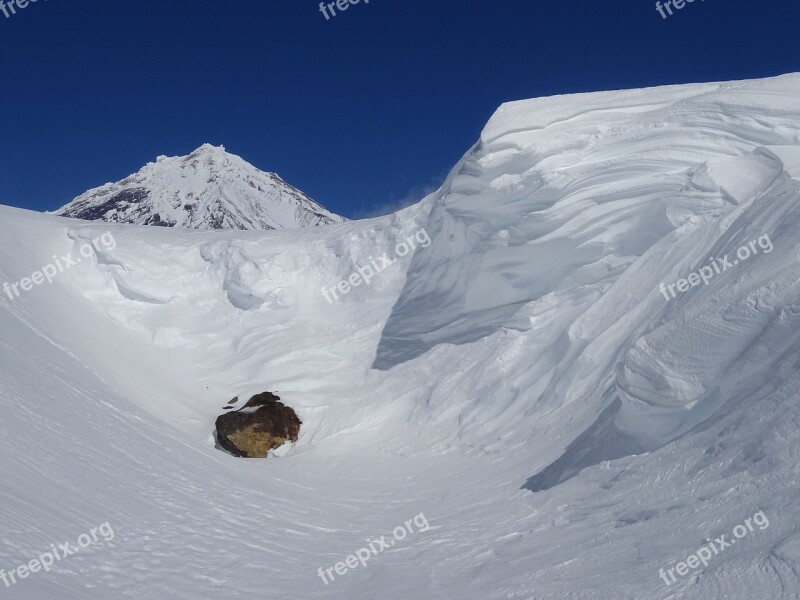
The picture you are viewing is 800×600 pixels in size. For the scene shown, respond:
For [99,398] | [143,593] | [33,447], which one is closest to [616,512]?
[143,593]

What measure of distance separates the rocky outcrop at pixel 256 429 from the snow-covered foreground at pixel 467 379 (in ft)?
1.28

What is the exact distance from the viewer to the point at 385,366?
698 inches

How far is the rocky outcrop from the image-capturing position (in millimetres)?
15227

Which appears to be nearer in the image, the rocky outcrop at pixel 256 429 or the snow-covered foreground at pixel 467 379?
the snow-covered foreground at pixel 467 379

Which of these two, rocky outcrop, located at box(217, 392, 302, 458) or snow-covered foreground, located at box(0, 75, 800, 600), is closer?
snow-covered foreground, located at box(0, 75, 800, 600)

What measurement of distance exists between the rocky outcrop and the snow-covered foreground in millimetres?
390

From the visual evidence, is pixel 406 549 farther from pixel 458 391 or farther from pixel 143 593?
pixel 458 391

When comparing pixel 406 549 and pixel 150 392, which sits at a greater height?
pixel 150 392

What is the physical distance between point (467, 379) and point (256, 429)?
472cm

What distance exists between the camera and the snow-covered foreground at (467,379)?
286 inches

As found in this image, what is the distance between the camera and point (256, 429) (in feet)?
50.7

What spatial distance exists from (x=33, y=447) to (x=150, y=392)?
7.56 metres

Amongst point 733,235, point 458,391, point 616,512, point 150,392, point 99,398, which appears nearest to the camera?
point 616,512

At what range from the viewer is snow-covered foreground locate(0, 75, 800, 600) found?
727cm
